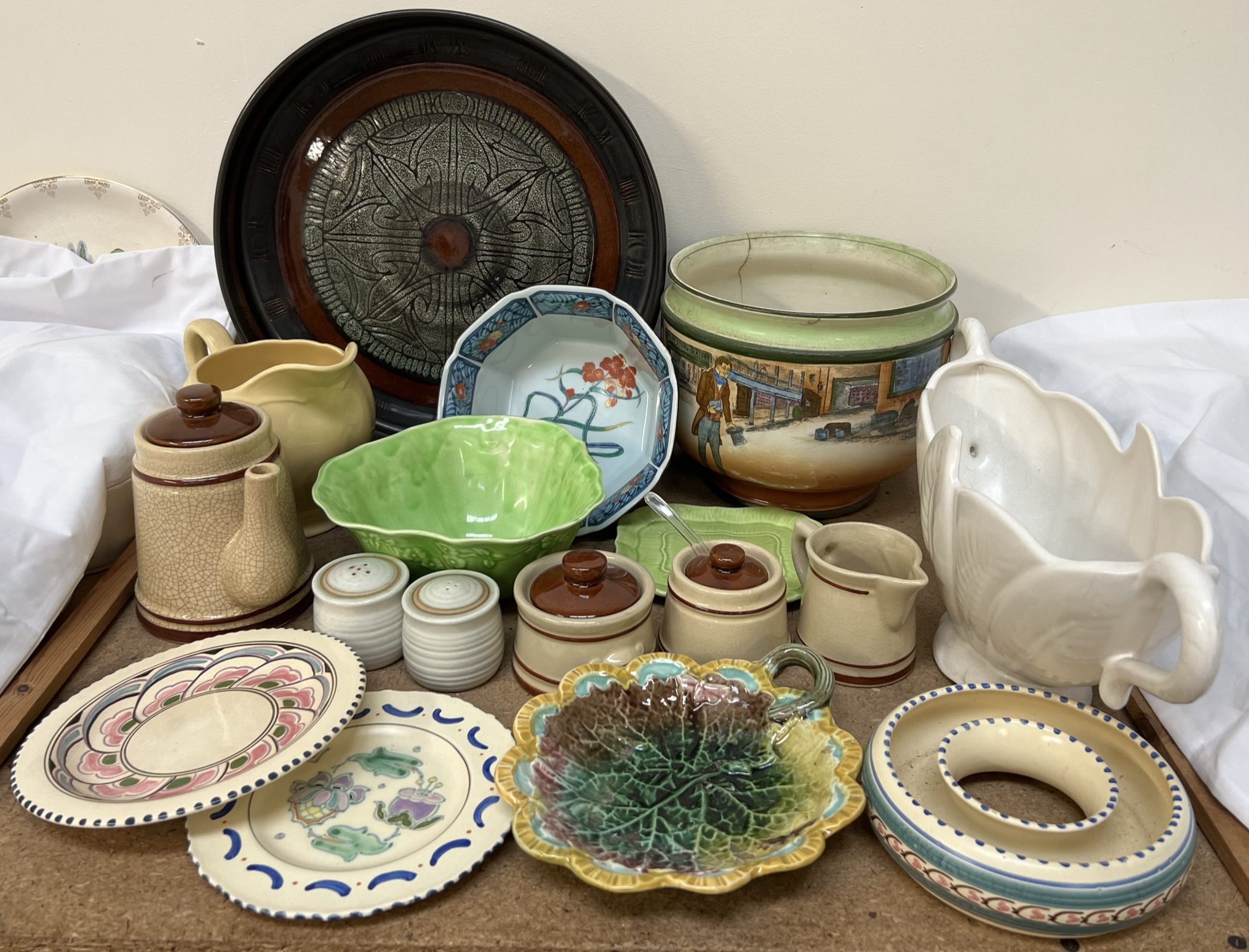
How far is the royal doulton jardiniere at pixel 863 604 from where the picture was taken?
2.68 ft

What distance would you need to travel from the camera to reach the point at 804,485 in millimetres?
1043

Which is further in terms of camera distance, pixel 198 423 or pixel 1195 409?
pixel 1195 409

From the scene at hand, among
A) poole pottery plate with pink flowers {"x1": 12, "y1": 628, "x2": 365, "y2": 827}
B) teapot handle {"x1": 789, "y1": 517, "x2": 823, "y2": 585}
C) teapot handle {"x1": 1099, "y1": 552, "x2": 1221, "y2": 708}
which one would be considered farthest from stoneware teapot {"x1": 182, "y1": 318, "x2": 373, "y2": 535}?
teapot handle {"x1": 1099, "y1": 552, "x2": 1221, "y2": 708}

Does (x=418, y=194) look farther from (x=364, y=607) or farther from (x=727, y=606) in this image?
(x=727, y=606)

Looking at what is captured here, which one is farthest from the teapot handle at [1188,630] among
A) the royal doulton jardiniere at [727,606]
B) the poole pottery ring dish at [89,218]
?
the poole pottery ring dish at [89,218]

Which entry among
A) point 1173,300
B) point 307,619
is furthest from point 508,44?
point 1173,300

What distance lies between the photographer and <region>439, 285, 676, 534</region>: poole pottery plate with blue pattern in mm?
1067

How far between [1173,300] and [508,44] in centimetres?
88

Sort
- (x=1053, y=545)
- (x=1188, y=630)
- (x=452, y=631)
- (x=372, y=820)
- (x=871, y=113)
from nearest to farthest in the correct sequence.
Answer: (x=1188, y=630) → (x=372, y=820) → (x=452, y=631) → (x=1053, y=545) → (x=871, y=113)

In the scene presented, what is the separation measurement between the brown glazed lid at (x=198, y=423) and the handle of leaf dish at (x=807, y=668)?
49 centimetres

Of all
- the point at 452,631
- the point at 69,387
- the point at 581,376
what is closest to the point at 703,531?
the point at 581,376

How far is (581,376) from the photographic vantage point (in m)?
1.14

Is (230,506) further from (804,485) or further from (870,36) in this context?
(870,36)

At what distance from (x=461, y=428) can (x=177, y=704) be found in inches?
15.9
